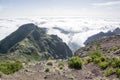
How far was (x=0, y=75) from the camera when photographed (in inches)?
1223

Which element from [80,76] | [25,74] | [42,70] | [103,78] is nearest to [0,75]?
[25,74]

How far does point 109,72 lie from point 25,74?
34.5 feet

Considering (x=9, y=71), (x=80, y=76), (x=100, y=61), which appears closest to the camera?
(x=80, y=76)

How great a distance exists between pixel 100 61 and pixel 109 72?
7.69m

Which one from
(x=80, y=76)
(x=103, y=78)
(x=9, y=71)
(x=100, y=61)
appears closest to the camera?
(x=103, y=78)

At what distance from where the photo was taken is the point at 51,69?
35812mm

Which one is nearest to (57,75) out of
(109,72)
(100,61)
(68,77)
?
(68,77)

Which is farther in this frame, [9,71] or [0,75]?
[9,71]

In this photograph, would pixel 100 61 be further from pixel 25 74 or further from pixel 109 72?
pixel 25 74

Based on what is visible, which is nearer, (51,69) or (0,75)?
(0,75)

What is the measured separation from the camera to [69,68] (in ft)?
121

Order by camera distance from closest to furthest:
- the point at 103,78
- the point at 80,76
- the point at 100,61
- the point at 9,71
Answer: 1. the point at 103,78
2. the point at 80,76
3. the point at 9,71
4. the point at 100,61

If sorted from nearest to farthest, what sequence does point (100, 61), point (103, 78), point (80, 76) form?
point (103, 78) → point (80, 76) → point (100, 61)

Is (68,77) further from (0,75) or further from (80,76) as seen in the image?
(0,75)
